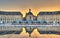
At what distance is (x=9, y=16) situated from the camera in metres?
17.9

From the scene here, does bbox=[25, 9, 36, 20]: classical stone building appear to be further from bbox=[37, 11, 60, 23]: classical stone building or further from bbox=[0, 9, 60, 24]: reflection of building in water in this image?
bbox=[37, 11, 60, 23]: classical stone building

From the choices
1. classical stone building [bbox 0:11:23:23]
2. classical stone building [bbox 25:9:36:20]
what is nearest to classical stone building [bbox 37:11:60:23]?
classical stone building [bbox 25:9:36:20]

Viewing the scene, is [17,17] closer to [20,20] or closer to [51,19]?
[20,20]

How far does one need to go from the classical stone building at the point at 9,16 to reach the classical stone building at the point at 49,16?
2169mm

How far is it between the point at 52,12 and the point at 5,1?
5.44m

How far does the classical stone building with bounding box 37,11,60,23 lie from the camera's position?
57.6ft

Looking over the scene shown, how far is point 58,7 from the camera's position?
17.5 m

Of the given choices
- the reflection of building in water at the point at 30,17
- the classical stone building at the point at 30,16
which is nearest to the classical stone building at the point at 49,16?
the reflection of building in water at the point at 30,17

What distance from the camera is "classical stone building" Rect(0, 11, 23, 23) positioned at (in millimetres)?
17578

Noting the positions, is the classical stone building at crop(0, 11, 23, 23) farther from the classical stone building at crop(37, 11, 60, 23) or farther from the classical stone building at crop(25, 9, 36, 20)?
the classical stone building at crop(37, 11, 60, 23)

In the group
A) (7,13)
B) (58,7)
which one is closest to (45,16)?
(58,7)

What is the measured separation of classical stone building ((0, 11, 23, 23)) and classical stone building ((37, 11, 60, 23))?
2169mm

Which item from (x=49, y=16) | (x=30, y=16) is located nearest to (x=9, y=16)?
(x=30, y=16)

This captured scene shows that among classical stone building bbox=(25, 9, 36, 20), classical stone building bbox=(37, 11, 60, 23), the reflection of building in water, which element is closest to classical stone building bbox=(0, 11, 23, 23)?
the reflection of building in water
